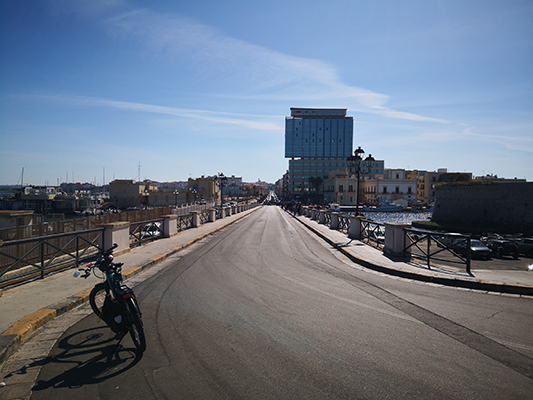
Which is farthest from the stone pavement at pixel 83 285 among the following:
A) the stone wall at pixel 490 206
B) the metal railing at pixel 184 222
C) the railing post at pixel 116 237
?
the stone wall at pixel 490 206

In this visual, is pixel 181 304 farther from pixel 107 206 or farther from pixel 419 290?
pixel 107 206

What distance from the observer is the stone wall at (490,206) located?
49562 mm

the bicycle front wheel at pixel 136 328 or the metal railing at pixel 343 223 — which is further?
the metal railing at pixel 343 223

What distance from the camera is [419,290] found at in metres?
8.30

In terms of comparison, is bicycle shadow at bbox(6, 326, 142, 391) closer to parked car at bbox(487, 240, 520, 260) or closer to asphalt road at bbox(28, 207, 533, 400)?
asphalt road at bbox(28, 207, 533, 400)

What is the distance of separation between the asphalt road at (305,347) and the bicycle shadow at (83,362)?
0.6 inches

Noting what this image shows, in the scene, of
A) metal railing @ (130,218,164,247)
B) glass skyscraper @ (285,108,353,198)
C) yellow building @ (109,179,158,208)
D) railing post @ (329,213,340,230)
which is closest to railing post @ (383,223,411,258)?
metal railing @ (130,218,164,247)

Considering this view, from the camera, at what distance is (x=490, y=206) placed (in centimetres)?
5500

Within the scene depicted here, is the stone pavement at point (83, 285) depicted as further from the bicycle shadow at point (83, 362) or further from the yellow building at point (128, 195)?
the yellow building at point (128, 195)

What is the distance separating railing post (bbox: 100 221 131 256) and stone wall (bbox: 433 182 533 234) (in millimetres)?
54833

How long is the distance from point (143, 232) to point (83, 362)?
12.5 m

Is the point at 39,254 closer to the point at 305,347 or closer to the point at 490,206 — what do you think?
the point at 305,347

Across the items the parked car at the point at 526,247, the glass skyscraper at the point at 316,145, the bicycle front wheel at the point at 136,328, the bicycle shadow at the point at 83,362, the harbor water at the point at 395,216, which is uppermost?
the glass skyscraper at the point at 316,145

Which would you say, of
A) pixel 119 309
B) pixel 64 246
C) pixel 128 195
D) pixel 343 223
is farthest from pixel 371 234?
pixel 128 195
